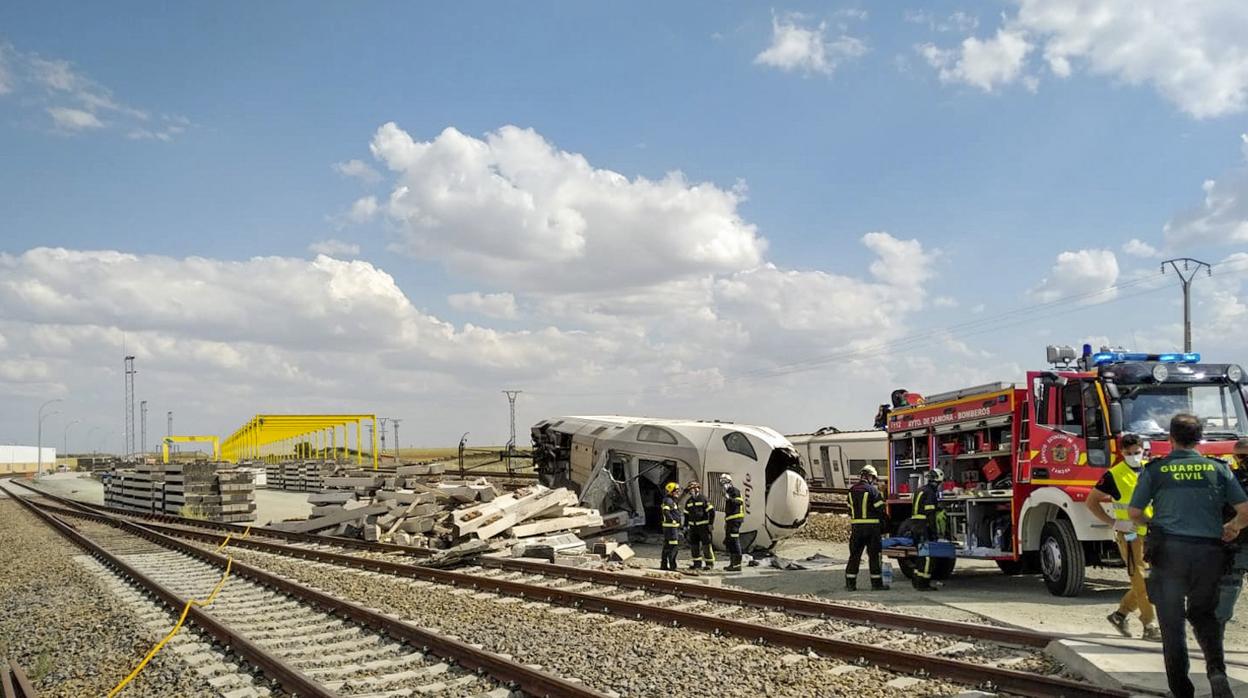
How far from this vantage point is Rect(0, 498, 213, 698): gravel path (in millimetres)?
8023

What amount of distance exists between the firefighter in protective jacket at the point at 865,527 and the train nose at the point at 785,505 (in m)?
4.35

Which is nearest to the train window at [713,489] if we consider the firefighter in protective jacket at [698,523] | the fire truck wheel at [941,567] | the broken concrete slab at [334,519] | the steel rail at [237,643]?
the firefighter in protective jacket at [698,523]

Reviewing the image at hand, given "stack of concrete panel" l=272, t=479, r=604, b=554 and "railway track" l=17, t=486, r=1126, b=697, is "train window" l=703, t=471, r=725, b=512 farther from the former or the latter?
"railway track" l=17, t=486, r=1126, b=697

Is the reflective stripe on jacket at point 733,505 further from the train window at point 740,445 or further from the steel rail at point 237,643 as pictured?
the steel rail at point 237,643

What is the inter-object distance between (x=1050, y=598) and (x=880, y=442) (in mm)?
17144

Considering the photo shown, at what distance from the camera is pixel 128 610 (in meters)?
11.7

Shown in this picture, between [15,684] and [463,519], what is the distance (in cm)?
1062

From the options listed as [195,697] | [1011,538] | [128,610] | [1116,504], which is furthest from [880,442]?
[195,697]

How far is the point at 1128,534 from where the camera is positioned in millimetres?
9156

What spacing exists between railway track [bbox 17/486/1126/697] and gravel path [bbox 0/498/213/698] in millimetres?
4184

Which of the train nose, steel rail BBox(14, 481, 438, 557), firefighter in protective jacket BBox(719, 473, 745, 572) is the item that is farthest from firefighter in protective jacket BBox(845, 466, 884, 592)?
steel rail BBox(14, 481, 438, 557)

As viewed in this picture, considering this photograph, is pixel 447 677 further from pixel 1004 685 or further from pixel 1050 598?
pixel 1050 598

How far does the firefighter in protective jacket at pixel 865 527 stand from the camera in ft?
41.0

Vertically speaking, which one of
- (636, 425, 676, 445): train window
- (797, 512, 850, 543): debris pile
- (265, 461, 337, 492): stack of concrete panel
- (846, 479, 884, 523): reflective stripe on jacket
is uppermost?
(636, 425, 676, 445): train window
